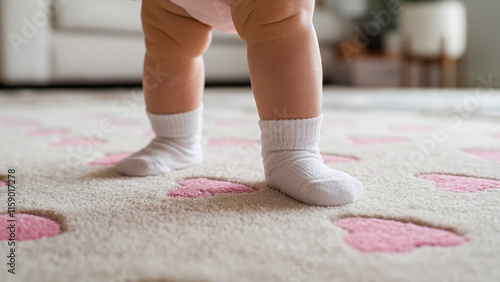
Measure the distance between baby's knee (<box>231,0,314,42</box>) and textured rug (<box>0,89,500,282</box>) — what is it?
169 millimetres

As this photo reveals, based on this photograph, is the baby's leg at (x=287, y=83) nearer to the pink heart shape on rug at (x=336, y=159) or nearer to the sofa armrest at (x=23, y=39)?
the pink heart shape on rug at (x=336, y=159)

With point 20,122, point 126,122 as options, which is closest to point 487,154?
point 126,122

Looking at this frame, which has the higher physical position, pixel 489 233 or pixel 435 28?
pixel 435 28

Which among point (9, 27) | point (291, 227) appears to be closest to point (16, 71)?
point (9, 27)

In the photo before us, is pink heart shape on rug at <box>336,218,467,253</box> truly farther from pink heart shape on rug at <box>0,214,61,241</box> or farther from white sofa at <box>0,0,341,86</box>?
white sofa at <box>0,0,341,86</box>

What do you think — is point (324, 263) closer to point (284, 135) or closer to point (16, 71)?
point (284, 135)

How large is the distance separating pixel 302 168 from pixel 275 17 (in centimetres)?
16

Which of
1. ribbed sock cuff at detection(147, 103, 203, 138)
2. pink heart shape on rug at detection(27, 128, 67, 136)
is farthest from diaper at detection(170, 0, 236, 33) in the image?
pink heart shape on rug at detection(27, 128, 67, 136)

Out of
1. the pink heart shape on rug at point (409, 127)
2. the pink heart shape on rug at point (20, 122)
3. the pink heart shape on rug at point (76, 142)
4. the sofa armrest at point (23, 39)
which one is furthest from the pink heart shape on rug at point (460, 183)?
the sofa armrest at point (23, 39)

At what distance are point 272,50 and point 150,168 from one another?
0.22 meters

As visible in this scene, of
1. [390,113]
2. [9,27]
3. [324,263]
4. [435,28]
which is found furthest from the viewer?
[435,28]

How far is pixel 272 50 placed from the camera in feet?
1.66

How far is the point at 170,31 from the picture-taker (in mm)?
619

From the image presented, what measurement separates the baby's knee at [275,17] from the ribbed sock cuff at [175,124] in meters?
0.19
